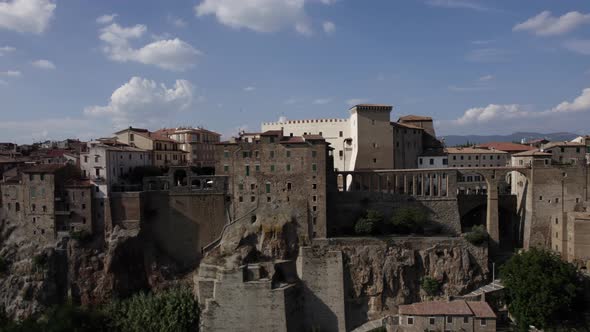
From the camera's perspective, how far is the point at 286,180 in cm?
4128

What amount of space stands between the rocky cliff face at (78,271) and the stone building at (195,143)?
60.2ft

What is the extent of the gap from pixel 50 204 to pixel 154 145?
1421cm

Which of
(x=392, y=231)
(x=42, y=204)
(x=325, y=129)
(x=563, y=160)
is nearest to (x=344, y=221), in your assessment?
(x=392, y=231)

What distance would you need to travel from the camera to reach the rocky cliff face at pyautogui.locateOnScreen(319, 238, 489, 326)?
4016 centimetres

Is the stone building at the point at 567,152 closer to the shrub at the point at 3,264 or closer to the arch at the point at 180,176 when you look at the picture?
the arch at the point at 180,176

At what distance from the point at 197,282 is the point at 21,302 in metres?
15.4

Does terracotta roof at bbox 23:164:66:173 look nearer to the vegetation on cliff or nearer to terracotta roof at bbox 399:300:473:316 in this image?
the vegetation on cliff

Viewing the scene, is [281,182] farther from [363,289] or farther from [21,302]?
[21,302]

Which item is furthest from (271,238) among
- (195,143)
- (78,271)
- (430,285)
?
(195,143)

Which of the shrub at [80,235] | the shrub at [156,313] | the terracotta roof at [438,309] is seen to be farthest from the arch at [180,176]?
the terracotta roof at [438,309]

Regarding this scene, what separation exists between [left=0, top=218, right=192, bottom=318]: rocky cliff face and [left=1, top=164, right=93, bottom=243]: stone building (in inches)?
47.7

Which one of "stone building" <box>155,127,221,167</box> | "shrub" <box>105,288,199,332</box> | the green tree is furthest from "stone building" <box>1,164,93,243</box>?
the green tree

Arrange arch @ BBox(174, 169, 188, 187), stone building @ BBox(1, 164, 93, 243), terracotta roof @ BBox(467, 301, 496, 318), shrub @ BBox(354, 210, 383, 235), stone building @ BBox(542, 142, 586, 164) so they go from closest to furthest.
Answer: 1. terracotta roof @ BBox(467, 301, 496, 318)
2. stone building @ BBox(1, 164, 93, 243)
3. shrub @ BBox(354, 210, 383, 235)
4. stone building @ BBox(542, 142, 586, 164)
5. arch @ BBox(174, 169, 188, 187)

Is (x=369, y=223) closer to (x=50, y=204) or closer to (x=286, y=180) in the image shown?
(x=286, y=180)
